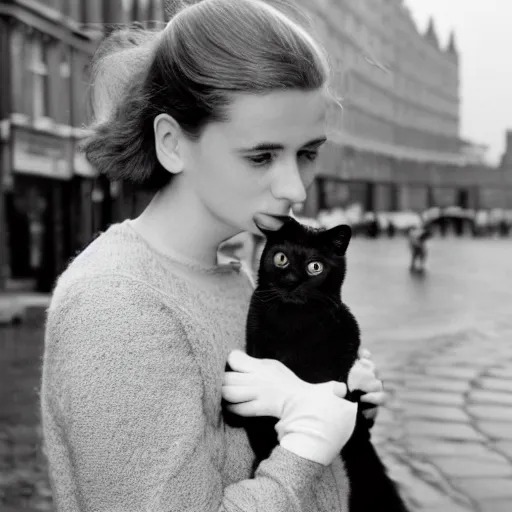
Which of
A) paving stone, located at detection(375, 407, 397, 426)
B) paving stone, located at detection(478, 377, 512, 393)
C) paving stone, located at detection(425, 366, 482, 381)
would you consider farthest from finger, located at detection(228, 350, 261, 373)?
paving stone, located at detection(425, 366, 482, 381)

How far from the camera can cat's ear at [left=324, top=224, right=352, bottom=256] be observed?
1.63 metres

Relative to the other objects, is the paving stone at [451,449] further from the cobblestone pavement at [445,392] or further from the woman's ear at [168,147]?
the woman's ear at [168,147]

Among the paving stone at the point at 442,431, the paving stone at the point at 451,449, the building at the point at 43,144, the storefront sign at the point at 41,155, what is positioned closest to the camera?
the paving stone at the point at 451,449

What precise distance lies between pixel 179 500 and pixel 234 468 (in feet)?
0.71

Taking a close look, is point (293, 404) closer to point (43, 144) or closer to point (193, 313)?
point (193, 313)

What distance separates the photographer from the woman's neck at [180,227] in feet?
5.40

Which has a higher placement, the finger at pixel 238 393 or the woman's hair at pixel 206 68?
the woman's hair at pixel 206 68

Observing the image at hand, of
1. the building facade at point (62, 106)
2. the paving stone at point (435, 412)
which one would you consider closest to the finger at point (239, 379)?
the paving stone at point (435, 412)

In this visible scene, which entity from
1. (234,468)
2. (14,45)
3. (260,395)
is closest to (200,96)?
(260,395)

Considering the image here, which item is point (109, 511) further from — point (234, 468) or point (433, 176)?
point (433, 176)

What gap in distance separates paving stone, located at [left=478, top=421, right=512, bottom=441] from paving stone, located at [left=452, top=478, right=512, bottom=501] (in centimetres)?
73

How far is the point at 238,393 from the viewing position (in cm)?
150

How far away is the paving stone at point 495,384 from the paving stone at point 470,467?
5.56 ft

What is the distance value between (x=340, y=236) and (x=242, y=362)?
0.32 m
